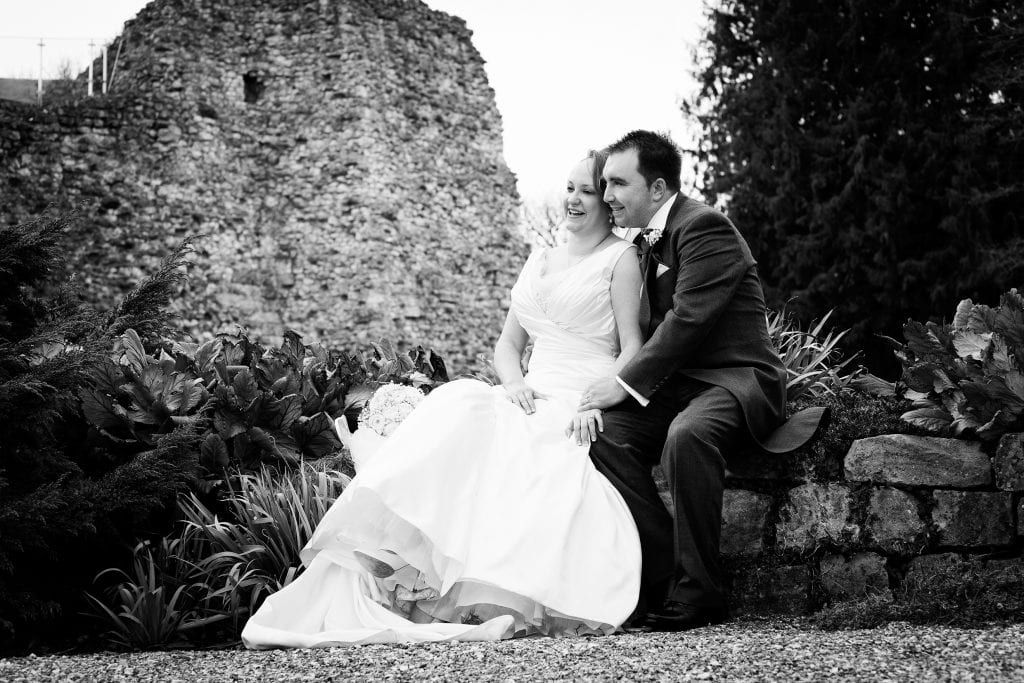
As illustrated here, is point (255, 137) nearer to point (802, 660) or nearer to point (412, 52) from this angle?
point (412, 52)

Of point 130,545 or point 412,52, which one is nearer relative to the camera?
point 130,545

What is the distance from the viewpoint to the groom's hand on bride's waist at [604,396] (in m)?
3.84

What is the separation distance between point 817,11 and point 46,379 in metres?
16.0

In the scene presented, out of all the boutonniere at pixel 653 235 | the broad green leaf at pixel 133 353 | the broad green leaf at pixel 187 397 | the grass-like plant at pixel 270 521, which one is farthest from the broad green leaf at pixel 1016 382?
the broad green leaf at pixel 133 353

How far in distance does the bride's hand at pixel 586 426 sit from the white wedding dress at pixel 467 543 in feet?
0.14

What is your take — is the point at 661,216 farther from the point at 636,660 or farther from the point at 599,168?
the point at 636,660

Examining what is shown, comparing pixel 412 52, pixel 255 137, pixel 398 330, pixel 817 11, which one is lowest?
pixel 398 330

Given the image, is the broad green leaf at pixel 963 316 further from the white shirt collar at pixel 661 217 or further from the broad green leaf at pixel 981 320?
the white shirt collar at pixel 661 217

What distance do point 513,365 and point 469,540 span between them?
1.09 metres

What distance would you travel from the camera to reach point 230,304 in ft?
48.4

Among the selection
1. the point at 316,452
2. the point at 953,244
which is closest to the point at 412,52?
the point at 953,244

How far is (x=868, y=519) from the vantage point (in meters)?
3.76

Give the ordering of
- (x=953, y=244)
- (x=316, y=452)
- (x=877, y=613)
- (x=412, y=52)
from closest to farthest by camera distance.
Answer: (x=877, y=613)
(x=316, y=452)
(x=953, y=244)
(x=412, y=52)

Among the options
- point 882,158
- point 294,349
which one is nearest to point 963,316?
point 294,349
